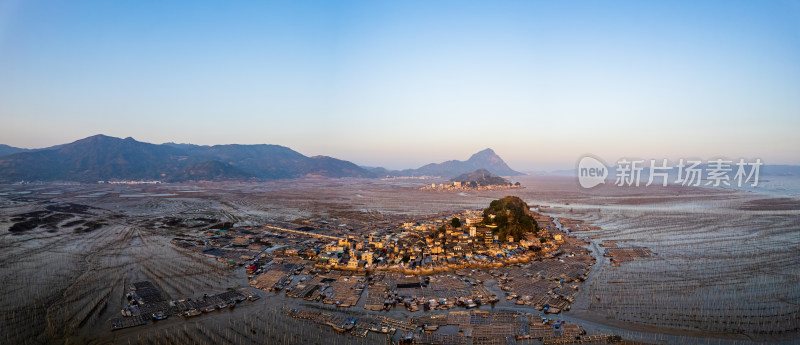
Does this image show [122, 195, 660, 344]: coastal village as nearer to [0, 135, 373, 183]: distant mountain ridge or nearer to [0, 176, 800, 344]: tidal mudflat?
[0, 176, 800, 344]: tidal mudflat

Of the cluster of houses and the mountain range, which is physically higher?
the mountain range

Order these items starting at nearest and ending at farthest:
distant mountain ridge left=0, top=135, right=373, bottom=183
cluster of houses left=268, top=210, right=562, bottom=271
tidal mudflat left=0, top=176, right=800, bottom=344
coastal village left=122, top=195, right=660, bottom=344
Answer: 1. tidal mudflat left=0, top=176, right=800, bottom=344
2. coastal village left=122, top=195, right=660, bottom=344
3. cluster of houses left=268, top=210, right=562, bottom=271
4. distant mountain ridge left=0, top=135, right=373, bottom=183

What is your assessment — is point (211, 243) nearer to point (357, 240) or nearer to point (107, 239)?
point (107, 239)

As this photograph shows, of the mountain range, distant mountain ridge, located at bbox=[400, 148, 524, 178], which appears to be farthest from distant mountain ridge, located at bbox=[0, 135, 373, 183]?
distant mountain ridge, located at bbox=[400, 148, 524, 178]

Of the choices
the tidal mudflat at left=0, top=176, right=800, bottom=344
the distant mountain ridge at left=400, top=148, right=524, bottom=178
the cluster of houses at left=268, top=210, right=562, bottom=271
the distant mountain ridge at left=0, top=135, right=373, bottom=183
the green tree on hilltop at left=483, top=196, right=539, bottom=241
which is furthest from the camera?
the distant mountain ridge at left=400, top=148, right=524, bottom=178

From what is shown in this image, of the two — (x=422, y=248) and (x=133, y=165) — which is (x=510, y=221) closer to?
(x=422, y=248)

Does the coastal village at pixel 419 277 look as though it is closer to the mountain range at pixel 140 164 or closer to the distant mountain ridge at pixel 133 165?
the distant mountain ridge at pixel 133 165

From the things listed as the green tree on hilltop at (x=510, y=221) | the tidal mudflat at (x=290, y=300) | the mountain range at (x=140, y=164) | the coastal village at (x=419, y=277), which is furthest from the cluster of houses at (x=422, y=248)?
the mountain range at (x=140, y=164)

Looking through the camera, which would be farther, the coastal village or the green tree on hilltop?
the green tree on hilltop

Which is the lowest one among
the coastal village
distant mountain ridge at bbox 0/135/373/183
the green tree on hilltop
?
the coastal village
